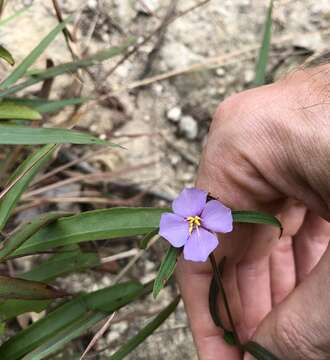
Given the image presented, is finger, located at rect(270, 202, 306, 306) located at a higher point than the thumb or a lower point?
higher

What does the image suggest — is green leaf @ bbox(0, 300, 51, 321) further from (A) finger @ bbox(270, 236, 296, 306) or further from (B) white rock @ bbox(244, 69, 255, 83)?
(B) white rock @ bbox(244, 69, 255, 83)

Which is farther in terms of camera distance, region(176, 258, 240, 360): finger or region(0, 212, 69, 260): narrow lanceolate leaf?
region(176, 258, 240, 360): finger

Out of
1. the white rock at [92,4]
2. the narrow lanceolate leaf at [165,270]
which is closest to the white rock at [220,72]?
the white rock at [92,4]

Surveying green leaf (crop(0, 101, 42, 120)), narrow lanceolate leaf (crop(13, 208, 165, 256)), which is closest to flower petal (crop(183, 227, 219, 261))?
narrow lanceolate leaf (crop(13, 208, 165, 256))

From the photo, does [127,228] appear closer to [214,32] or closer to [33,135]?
[33,135]

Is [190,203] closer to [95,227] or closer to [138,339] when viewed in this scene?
[95,227]

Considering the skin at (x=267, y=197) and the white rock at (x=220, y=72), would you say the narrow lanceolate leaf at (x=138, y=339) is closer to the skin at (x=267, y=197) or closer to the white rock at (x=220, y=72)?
the skin at (x=267, y=197)
